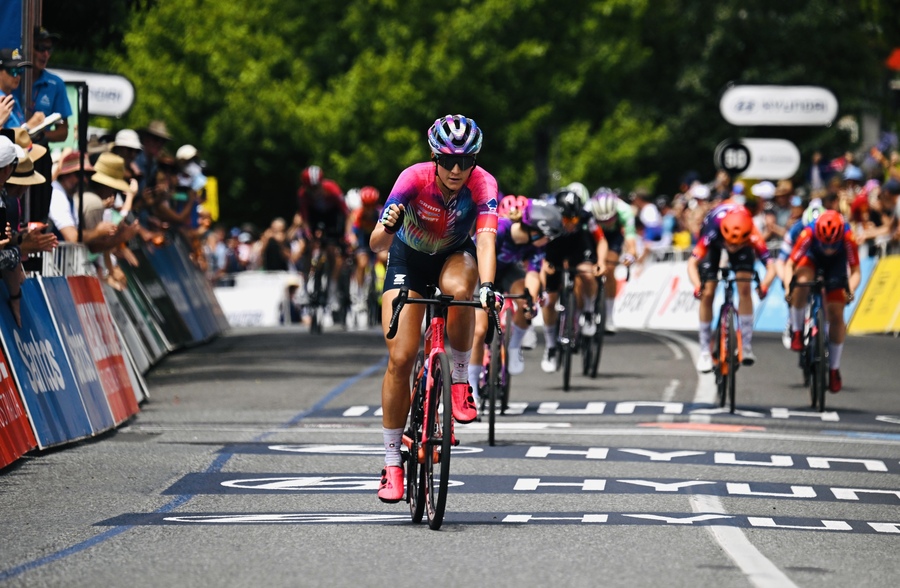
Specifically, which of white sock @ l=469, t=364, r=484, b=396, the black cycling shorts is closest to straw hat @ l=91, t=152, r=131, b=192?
white sock @ l=469, t=364, r=484, b=396

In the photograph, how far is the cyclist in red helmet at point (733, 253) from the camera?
53.9ft

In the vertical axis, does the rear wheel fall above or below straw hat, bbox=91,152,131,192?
below

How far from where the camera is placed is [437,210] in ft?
31.9

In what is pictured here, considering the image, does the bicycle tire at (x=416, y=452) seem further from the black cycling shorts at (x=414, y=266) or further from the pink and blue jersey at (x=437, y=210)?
the pink and blue jersey at (x=437, y=210)

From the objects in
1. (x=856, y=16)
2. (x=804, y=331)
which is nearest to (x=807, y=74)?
(x=856, y=16)

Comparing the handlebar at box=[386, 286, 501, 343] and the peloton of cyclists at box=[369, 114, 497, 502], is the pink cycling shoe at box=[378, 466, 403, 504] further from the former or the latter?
the handlebar at box=[386, 286, 501, 343]

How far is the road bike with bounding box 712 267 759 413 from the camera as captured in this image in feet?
52.9

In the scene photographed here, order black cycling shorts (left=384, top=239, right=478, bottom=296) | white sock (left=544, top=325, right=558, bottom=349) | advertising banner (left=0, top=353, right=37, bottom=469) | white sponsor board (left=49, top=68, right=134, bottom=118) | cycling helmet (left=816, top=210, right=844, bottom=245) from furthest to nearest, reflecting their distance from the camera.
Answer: white sponsor board (left=49, top=68, right=134, bottom=118) → white sock (left=544, top=325, right=558, bottom=349) → cycling helmet (left=816, top=210, right=844, bottom=245) → advertising banner (left=0, top=353, right=37, bottom=469) → black cycling shorts (left=384, top=239, right=478, bottom=296)

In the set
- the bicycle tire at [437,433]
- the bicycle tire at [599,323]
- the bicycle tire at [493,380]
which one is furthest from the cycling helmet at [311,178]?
the bicycle tire at [437,433]

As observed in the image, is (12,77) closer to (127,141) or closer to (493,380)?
(493,380)

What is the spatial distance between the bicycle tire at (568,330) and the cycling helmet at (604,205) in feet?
6.11

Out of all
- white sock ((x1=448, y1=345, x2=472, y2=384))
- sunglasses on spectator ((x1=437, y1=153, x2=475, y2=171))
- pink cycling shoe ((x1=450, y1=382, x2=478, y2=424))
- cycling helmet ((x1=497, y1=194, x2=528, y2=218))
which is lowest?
pink cycling shoe ((x1=450, y1=382, x2=478, y2=424))

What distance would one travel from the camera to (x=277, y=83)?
193ft

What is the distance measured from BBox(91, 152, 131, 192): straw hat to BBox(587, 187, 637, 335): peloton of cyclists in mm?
4679
